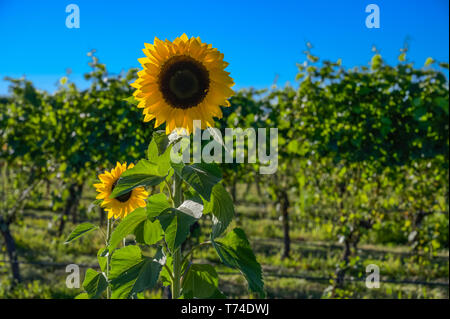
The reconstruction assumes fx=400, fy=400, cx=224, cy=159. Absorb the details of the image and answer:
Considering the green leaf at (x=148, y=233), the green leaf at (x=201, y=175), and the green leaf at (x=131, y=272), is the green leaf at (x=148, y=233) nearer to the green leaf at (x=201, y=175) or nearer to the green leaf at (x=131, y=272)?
the green leaf at (x=131, y=272)

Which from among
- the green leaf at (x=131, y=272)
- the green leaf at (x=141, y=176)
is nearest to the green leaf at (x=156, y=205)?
the green leaf at (x=141, y=176)

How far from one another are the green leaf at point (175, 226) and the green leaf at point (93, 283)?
18.8 inches

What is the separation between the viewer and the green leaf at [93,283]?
131cm

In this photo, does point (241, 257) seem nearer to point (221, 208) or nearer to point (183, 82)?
point (221, 208)

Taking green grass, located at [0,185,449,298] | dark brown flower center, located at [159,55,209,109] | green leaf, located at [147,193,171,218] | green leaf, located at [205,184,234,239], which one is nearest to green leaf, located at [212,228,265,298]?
green leaf, located at [205,184,234,239]

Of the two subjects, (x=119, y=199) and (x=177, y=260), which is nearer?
(x=177, y=260)

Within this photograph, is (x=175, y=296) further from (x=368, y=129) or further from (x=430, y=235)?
(x=430, y=235)

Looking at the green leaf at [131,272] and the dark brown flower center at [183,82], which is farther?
the dark brown flower center at [183,82]

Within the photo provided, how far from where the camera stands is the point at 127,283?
1.07 metres

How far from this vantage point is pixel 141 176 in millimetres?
1033

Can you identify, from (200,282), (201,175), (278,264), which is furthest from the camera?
(278,264)

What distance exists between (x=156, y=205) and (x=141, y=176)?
0.28 feet

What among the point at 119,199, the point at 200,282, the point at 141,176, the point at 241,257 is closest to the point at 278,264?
the point at 119,199

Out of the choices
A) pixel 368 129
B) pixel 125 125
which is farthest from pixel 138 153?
pixel 368 129
